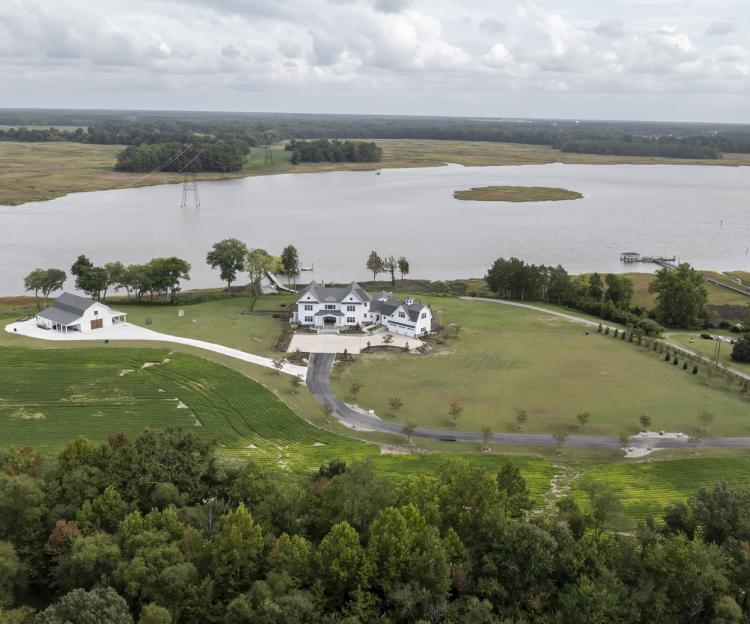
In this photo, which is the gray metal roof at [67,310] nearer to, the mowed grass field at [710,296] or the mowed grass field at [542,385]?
the mowed grass field at [542,385]

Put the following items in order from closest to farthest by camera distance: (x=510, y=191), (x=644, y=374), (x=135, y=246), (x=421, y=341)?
(x=644, y=374) < (x=421, y=341) < (x=135, y=246) < (x=510, y=191)

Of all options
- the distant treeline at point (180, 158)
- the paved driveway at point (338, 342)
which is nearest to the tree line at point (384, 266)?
the paved driveway at point (338, 342)

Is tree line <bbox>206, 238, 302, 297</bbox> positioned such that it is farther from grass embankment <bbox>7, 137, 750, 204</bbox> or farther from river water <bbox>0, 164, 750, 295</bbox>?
grass embankment <bbox>7, 137, 750, 204</bbox>

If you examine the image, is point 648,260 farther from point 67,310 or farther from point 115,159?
point 115,159

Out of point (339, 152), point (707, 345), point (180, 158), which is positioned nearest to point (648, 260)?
point (707, 345)

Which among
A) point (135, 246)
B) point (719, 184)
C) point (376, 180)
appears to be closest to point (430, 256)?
point (135, 246)

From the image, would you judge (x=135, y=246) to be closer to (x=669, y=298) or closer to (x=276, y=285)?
(x=276, y=285)

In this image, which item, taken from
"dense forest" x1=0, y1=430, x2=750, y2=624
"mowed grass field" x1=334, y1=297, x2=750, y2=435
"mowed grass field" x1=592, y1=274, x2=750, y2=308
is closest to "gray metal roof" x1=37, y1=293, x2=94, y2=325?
"mowed grass field" x1=334, y1=297, x2=750, y2=435
